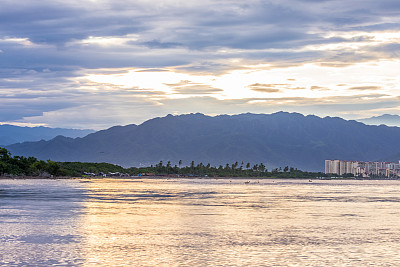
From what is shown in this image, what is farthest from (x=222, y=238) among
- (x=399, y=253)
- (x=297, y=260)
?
(x=399, y=253)

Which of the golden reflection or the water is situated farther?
the golden reflection

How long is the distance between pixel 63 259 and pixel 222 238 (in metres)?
14.7

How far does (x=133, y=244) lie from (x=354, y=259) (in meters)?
16.1

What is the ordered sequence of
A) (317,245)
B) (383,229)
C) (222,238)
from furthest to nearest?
(383,229) < (222,238) < (317,245)

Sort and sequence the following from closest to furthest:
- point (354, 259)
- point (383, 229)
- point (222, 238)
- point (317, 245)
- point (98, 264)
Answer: point (98, 264)
point (354, 259)
point (317, 245)
point (222, 238)
point (383, 229)

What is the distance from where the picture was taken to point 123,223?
56.3m

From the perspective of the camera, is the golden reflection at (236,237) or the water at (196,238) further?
the golden reflection at (236,237)

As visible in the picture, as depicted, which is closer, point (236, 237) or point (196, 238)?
point (196, 238)

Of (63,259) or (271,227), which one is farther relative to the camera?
(271,227)

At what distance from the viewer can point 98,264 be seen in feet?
113

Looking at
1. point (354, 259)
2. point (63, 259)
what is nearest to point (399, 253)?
point (354, 259)

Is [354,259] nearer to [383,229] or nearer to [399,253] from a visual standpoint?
[399,253]

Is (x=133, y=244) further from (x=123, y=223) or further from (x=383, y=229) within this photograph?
(x=383, y=229)

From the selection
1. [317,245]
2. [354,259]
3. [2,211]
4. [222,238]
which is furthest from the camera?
[2,211]
